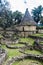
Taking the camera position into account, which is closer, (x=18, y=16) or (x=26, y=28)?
(x=26, y=28)

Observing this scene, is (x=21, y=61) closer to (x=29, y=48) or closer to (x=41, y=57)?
(x=41, y=57)

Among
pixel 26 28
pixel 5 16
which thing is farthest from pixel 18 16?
pixel 26 28

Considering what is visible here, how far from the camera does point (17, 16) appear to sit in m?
54.1

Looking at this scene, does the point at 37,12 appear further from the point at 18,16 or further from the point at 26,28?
the point at 26,28

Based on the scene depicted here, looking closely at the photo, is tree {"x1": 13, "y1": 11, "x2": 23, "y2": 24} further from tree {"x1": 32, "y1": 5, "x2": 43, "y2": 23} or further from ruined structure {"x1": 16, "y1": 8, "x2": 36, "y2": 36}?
ruined structure {"x1": 16, "y1": 8, "x2": 36, "y2": 36}

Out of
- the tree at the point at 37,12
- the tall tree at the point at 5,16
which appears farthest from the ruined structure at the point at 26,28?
the tree at the point at 37,12

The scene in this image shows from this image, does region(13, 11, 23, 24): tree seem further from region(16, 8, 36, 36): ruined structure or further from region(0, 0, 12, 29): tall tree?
region(16, 8, 36, 36): ruined structure

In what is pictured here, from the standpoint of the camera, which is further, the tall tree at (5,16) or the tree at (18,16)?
the tree at (18,16)

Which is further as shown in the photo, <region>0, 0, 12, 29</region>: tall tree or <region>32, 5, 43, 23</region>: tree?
<region>32, 5, 43, 23</region>: tree

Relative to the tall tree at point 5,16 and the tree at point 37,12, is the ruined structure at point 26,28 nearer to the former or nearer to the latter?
the tall tree at point 5,16

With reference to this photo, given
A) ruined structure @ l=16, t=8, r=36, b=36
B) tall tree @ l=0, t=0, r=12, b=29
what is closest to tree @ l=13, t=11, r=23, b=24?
tall tree @ l=0, t=0, r=12, b=29

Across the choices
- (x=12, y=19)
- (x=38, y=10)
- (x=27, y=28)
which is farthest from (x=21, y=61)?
(x=38, y=10)

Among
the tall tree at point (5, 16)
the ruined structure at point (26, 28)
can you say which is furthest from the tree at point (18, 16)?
the ruined structure at point (26, 28)

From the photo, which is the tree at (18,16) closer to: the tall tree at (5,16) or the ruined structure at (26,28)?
the tall tree at (5,16)
